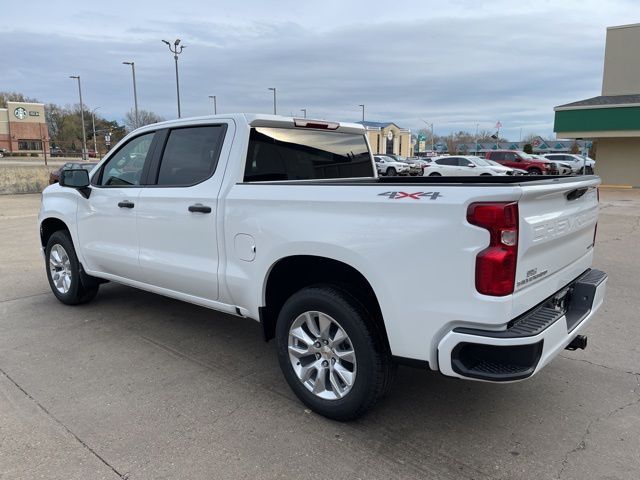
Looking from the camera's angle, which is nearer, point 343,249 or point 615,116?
point 343,249

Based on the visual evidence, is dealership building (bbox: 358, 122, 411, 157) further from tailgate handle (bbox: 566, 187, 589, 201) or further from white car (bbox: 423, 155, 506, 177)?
tailgate handle (bbox: 566, 187, 589, 201)

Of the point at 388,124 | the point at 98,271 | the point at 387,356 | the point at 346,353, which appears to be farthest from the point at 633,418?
the point at 388,124

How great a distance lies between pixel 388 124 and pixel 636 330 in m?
90.8

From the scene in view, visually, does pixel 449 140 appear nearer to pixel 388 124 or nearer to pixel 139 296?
pixel 388 124

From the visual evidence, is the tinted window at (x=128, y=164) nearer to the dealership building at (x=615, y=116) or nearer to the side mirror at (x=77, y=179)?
the side mirror at (x=77, y=179)

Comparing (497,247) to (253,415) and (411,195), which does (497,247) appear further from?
(253,415)

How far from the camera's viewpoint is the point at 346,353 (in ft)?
10.4

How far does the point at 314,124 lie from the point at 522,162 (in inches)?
1221

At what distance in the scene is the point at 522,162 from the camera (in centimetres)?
3241

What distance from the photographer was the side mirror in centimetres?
502

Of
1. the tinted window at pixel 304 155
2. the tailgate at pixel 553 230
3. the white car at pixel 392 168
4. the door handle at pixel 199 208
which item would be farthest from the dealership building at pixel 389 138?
the tailgate at pixel 553 230

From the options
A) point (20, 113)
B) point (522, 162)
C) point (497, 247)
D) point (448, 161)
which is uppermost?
point (20, 113)

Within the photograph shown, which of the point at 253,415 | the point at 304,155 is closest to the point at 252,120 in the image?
the point at 304,155

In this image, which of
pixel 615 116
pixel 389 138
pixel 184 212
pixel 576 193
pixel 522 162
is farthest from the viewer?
pixel 389 138
